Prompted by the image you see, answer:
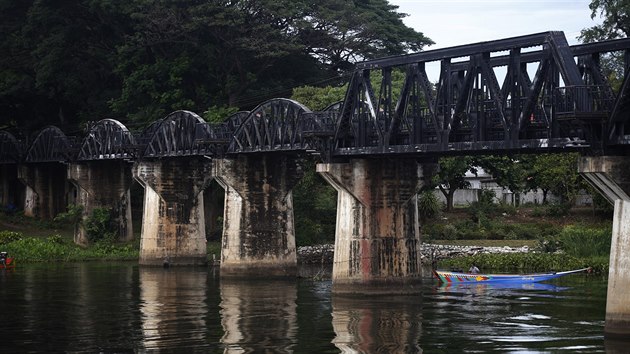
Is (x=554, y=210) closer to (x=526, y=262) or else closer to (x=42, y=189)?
(x=526, y=262)

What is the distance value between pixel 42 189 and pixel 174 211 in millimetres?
35755

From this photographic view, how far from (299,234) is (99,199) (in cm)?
1939

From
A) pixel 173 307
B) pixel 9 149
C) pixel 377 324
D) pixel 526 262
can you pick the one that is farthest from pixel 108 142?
pixel 377 324

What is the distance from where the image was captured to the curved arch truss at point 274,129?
234 ft

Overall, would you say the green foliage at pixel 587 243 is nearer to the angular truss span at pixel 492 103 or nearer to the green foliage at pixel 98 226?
the angular truss span at pixel 492 103

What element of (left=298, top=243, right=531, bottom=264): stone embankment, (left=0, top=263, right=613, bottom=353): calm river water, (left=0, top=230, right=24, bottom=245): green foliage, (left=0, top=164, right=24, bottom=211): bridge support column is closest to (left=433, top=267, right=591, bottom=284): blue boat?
(left=0, top=263, right=613, bottom=353): calm river water

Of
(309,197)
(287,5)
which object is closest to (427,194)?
(309,197)

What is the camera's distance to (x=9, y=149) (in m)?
124

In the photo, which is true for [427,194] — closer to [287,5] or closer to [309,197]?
[309,197]

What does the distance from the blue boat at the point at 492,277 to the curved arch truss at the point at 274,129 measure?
1248 centimetres

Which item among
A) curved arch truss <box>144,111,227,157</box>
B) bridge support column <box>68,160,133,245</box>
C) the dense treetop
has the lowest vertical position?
bridge support column <box>68,160,133,245</box>

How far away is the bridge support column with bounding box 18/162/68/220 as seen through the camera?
12400cm

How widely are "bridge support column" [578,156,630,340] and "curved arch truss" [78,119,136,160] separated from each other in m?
54.8

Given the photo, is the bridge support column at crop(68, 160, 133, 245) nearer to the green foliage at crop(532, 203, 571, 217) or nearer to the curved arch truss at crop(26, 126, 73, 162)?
the curved arch truss at crop(26, 126, 73, 162)
